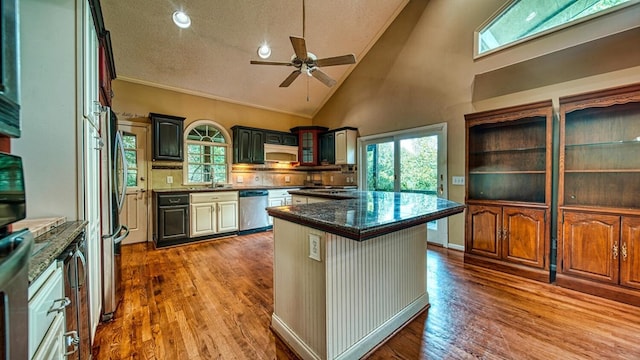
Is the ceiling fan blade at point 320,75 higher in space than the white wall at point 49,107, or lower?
higher

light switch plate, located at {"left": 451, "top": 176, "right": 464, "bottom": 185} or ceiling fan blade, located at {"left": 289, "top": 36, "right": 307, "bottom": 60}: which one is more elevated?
ceiling fan blade, located at {"left": 289, "top": 36, "right": 307, "bottom": 60}

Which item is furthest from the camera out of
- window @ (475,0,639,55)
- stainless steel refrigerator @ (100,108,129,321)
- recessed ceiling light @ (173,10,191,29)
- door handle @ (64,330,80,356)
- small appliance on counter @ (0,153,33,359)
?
recessed ceiling light @ (173,10,191,29)

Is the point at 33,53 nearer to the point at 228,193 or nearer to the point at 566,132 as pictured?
the point at 228,193

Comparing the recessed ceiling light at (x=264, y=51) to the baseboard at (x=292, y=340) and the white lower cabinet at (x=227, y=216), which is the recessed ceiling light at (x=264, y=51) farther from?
the baseboard at (x=292, y=340)

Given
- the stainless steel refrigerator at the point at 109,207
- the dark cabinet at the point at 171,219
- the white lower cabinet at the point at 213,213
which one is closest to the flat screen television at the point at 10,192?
the stainless steel refrigerator at the point at 109,207

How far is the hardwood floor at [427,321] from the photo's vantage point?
1645 millimetres

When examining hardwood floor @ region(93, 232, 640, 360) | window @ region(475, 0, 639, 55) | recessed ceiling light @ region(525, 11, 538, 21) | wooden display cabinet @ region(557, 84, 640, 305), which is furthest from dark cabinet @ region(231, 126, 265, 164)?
wooden display cabinet @ region(557, 84, 640, 305)

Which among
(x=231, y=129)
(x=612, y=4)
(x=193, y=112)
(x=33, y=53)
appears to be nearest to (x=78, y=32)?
(x=33, y=53)

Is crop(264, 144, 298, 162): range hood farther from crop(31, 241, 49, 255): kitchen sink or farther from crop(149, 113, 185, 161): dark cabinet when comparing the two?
crop(31, 241, 49, 255): kitchen sink

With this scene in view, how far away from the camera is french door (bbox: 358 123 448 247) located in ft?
13.0

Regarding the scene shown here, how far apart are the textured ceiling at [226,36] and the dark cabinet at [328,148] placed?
4.46 ft

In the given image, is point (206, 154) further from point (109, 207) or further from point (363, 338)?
point (363, 338)

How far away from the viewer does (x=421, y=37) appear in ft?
13.5

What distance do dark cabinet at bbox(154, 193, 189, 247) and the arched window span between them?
0.74 meters
